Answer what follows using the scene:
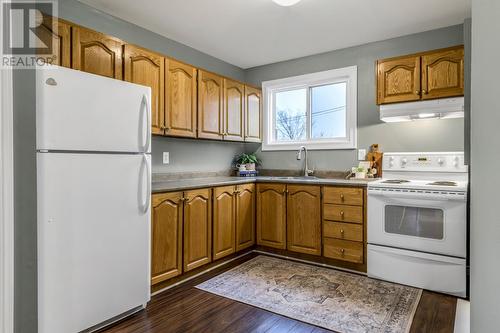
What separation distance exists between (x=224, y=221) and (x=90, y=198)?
5.00ft

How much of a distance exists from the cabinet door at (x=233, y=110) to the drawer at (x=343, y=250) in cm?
162

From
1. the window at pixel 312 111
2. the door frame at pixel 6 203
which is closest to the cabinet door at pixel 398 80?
the window at pixel 312 111

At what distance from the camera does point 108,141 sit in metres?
1.95

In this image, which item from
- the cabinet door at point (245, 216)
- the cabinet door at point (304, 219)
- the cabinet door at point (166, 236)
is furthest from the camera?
the cabinet door at point (245, 216)

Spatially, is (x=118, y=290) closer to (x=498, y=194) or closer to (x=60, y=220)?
(x=60, y=220)

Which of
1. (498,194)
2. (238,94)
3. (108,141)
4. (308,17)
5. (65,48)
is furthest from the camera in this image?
(238,94)

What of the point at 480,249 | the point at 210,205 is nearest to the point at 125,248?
the point at 210,205

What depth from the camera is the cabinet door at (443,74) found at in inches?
106

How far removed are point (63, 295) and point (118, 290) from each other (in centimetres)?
36

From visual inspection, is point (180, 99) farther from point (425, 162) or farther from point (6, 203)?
point (425, 162)

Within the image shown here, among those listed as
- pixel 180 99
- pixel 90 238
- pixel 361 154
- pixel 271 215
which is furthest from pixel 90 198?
pixel 361 154

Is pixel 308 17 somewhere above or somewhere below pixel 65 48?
above

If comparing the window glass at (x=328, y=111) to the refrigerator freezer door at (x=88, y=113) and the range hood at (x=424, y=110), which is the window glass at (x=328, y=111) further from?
the refrigerator freezer door at (x=88, y=113)

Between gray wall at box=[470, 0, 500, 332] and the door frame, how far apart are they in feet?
5.30
